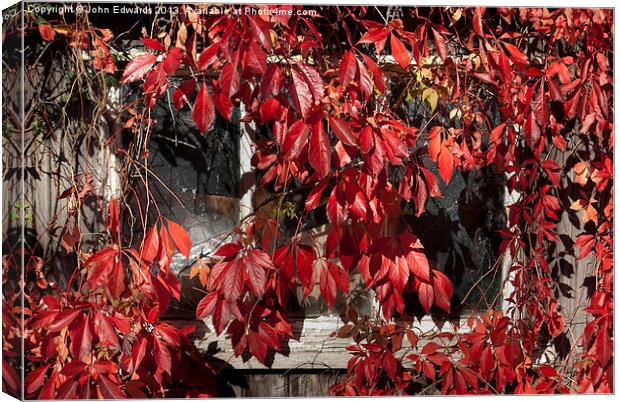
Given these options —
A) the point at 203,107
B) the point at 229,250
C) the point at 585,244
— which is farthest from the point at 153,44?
the point at 585,244

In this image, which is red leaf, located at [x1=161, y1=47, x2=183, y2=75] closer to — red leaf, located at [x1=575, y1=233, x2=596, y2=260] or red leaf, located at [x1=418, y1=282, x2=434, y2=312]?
red leaf, located at [x1=418, y1=282, x2=434, y2=312]

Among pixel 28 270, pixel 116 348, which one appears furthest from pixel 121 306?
pixel 28 270

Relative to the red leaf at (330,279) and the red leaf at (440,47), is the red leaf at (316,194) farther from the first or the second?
the red leaf at (440,47)

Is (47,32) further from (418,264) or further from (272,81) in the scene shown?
(418,264)

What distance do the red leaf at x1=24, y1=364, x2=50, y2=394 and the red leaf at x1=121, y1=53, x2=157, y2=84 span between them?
768 mm

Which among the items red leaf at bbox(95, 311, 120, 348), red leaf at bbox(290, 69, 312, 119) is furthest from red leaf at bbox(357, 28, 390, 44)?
red leaf at bbox(95, 311, 120, 348)

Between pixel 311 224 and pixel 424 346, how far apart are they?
1.51 ft

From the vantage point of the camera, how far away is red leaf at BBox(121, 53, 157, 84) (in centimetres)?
195

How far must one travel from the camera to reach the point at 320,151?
182 cm

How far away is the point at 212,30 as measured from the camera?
1.99 m

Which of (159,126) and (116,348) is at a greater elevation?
(159,126)

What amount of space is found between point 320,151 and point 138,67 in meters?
0.53

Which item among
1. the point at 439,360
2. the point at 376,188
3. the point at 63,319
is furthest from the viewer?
A: the point at 439,360

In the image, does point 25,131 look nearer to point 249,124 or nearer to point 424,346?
point 249,124
